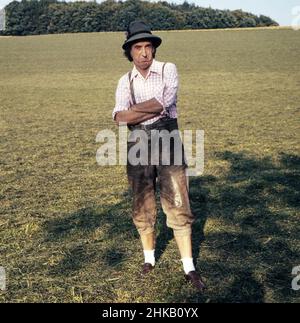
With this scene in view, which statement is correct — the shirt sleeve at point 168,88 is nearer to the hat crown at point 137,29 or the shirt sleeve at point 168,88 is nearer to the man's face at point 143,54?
the man's face at point 143,54

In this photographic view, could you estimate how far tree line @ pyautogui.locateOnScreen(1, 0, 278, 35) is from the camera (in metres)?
85.8

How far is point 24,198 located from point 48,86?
1667cm

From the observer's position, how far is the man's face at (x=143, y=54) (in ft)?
12.1

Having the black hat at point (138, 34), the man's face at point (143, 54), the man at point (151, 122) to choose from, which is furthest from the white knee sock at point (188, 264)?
the black hat at point (138, 34)

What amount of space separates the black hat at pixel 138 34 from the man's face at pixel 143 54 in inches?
2.0

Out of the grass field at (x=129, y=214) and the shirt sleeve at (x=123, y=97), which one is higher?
the shirt sleeve at (x=123, y=97)

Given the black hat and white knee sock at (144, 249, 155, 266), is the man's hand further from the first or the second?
white knee sock at (144, 249, 155, 266)

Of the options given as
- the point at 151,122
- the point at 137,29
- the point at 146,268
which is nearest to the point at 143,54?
the point at 137,29

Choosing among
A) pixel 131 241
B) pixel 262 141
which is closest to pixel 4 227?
pixel 131 241

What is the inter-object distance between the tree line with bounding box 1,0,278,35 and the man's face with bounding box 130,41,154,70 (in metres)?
84.8

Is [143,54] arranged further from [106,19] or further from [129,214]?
[106,19]

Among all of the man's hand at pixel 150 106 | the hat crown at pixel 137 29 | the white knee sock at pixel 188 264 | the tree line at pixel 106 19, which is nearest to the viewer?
the man's hand at pixel 150 106

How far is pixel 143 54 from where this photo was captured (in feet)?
12.2
